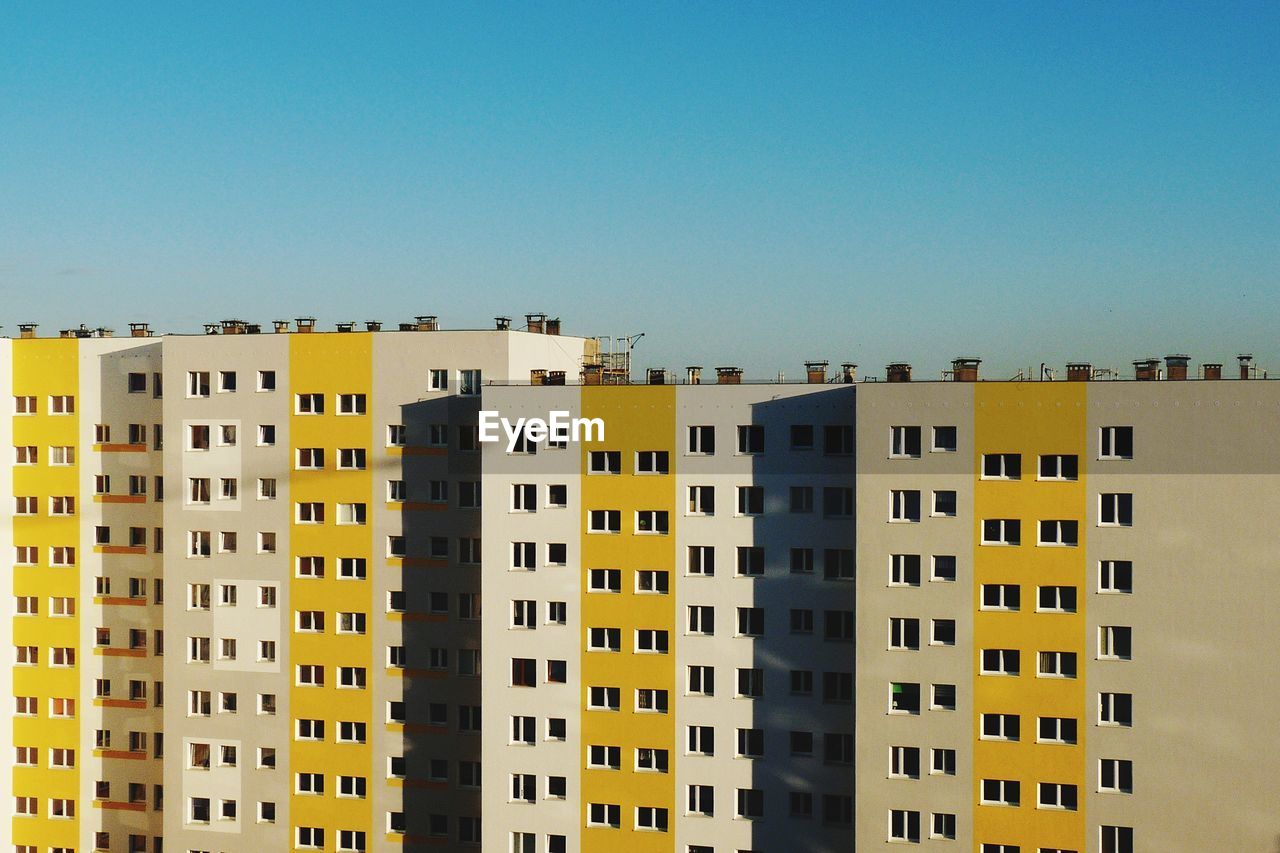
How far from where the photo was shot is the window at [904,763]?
160ft

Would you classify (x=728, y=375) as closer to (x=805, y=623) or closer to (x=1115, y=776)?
(x=805, y=623)

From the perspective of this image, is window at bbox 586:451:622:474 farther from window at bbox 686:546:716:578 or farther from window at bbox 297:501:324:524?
window at bbox 297:501:324:524

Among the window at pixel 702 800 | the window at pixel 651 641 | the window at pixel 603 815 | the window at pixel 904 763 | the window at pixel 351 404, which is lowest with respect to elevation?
the window at pixel 603 815

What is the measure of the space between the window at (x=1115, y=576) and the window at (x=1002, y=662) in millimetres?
4109

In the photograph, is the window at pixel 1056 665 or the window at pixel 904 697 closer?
Answer: the window at pixel 1056 665

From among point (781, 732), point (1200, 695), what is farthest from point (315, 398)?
point (1200, 695)

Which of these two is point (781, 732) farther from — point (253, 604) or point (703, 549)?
point (253, 604)

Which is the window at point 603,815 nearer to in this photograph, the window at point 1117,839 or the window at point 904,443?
the window at point 904,443

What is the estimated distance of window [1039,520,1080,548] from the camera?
47375 mm

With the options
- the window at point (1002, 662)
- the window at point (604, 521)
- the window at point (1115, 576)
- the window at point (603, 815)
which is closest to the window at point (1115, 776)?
the window at point (1002, 662)

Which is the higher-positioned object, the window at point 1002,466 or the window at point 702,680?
the window at point 1002,466

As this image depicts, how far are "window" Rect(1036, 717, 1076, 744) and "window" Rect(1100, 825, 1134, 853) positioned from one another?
3611 mm

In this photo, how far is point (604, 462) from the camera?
53000 millimetres

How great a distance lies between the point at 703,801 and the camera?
52.2 m
